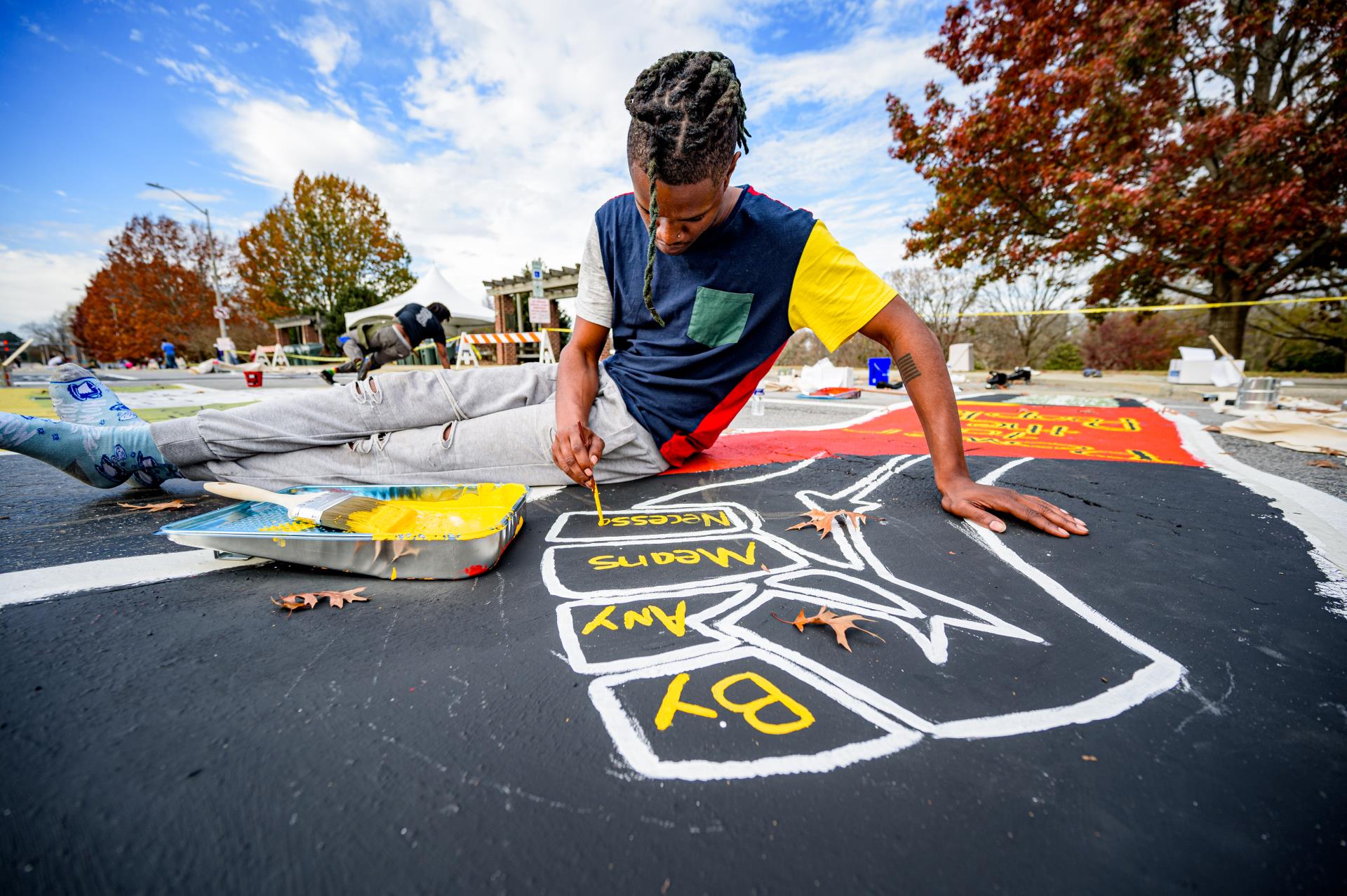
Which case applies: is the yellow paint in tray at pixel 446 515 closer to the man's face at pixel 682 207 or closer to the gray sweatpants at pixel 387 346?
the man's face at pixel 682 207

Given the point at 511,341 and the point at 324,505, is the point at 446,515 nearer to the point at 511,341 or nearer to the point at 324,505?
the point at 324,505

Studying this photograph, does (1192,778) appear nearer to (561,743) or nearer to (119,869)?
(561,743)

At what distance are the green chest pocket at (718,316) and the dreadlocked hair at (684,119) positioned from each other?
402 millimetres

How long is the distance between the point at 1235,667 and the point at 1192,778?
0.39 m

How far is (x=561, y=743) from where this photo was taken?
2.46 feet

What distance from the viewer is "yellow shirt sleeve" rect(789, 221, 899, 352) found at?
70.4 inches

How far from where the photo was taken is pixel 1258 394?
472 centimetres

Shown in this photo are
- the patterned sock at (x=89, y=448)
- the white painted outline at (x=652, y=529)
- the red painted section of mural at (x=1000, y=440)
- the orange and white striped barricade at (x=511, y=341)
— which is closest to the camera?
the white painted outline at (x=652, y=529)

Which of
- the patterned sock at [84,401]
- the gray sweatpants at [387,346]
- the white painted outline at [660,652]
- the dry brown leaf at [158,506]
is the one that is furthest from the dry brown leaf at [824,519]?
the gray sweatpants at [387,346]

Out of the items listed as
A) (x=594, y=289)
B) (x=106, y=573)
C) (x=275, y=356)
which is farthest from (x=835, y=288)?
(x=275, y=356)

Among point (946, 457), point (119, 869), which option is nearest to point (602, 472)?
point (946, 457)

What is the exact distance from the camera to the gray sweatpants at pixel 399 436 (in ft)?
6.22

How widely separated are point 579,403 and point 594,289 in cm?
52

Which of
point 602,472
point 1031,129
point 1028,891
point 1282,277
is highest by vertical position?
point 1031,129
